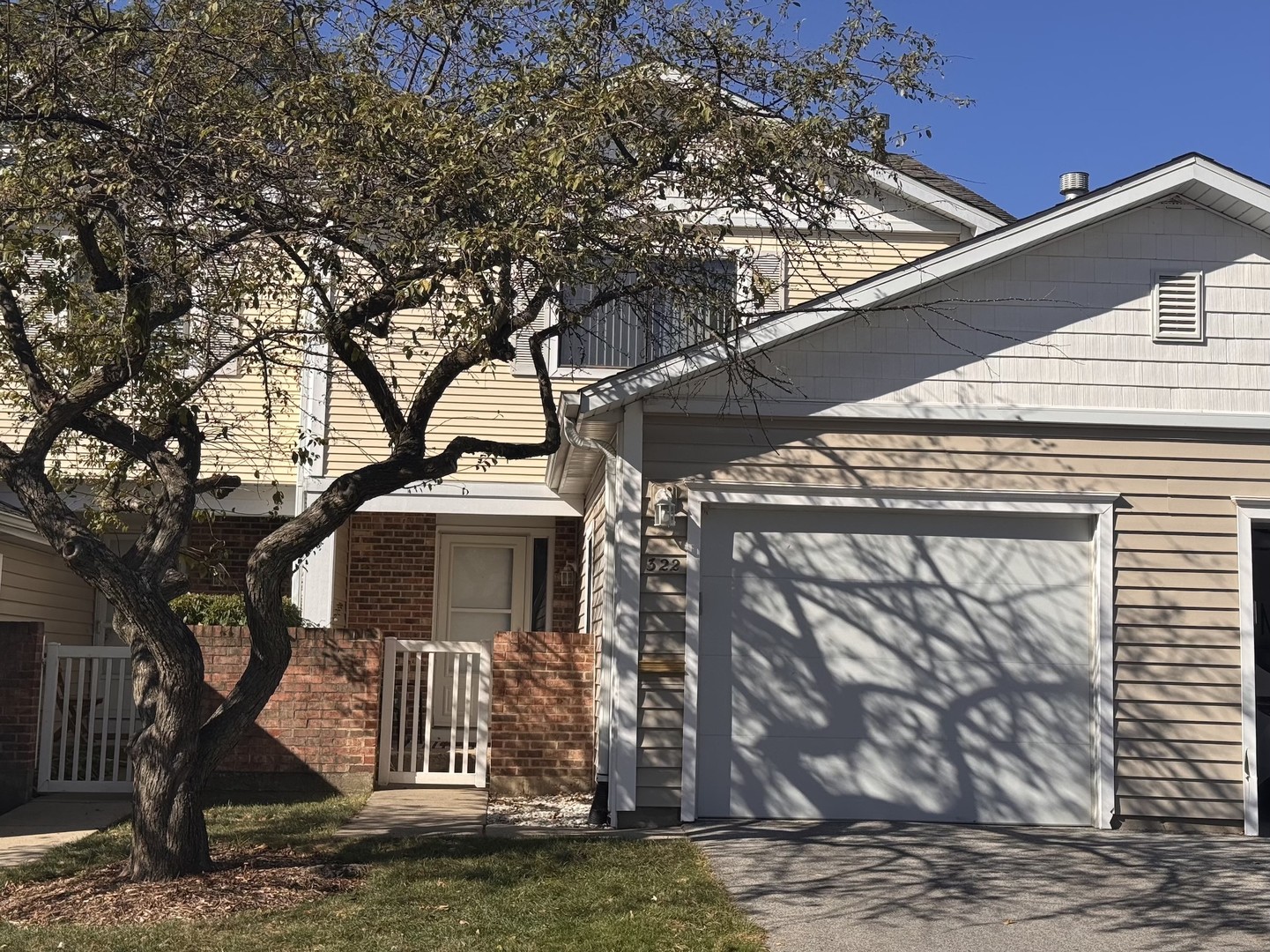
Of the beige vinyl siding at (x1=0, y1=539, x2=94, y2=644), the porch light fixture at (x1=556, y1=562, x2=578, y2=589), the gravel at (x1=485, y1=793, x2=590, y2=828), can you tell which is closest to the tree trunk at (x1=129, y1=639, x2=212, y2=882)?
the gravel at (x1=485, y1=793, x2=590, y2=828)

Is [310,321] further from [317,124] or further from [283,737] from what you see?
[317,124]

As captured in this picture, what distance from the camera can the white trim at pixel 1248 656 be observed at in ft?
33.2

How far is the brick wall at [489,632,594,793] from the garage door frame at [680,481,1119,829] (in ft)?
6.87

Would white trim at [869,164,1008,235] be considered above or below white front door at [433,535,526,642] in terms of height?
above

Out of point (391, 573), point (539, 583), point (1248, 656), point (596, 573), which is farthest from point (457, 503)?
point (1248, 656)

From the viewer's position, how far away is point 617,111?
8.87m

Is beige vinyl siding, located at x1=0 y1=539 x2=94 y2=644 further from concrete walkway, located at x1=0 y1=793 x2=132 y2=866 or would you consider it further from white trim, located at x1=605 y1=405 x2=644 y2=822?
white trim, located at x1=605 y1=405 x2=644 y2=822

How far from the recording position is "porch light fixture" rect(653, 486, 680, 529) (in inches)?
397

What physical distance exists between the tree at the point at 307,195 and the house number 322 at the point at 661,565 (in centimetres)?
139

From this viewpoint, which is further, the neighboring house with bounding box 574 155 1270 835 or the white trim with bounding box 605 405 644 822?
the neighboring house with bounding box 574 155 1270 835

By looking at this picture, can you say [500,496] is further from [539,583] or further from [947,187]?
[947,187]

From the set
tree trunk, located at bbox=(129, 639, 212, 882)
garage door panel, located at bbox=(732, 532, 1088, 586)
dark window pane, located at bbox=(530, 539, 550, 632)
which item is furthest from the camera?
dark window pane, located at bbox=(530, 539, 550, 632)

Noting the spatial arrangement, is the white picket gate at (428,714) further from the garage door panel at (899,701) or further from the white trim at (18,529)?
the white trim at (18,529)

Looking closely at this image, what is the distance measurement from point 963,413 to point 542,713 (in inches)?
174
